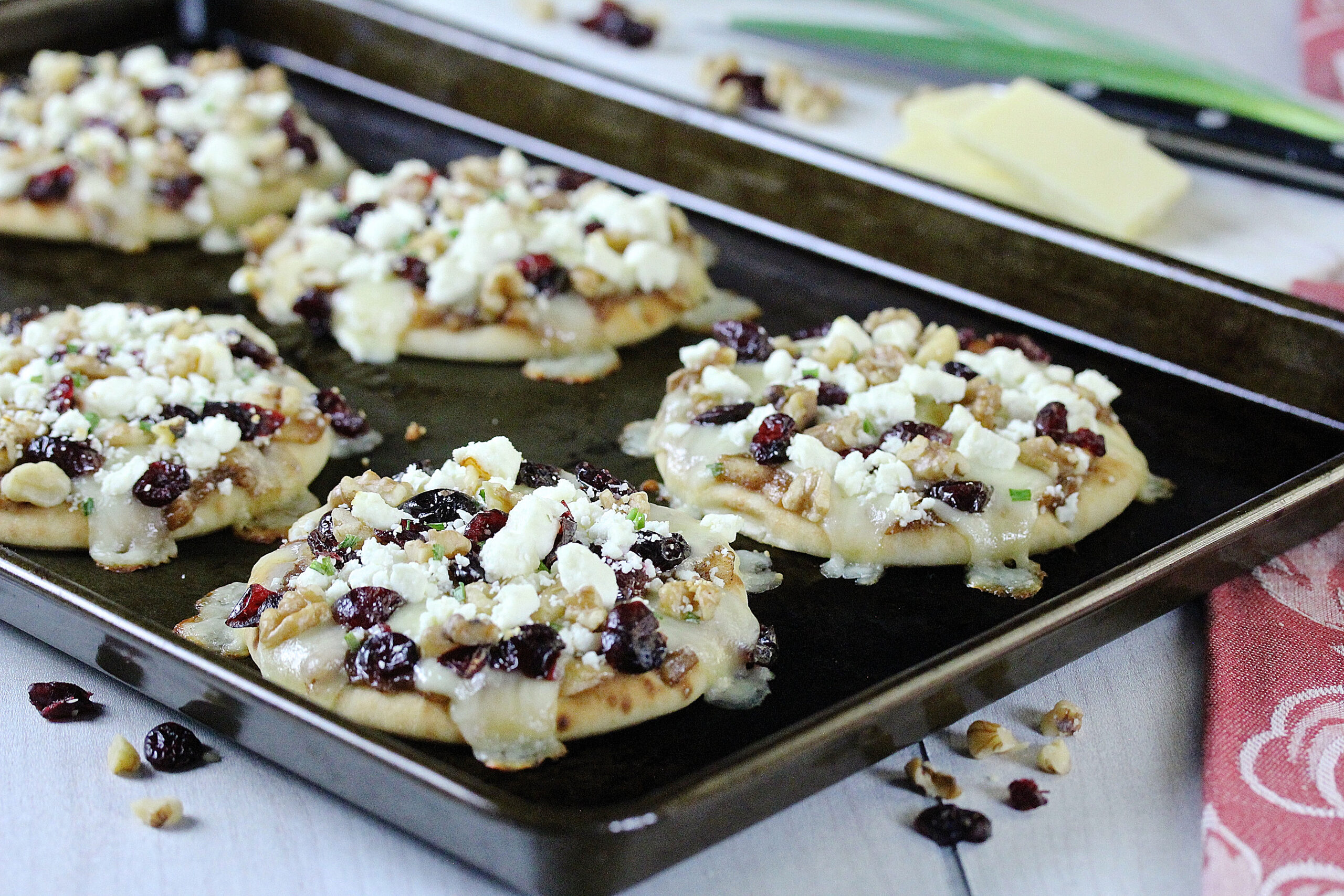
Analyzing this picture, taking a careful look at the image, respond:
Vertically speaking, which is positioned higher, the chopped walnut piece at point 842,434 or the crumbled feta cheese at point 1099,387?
the crumbled feta cheese at point 1099,387

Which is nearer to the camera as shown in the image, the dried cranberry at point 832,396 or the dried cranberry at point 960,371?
the dried cranberry at point 832,396

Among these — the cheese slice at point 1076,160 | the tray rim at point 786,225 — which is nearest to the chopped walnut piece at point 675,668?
the tray rim at point 786,225

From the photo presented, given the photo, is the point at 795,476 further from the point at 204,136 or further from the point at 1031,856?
the point at 204,136

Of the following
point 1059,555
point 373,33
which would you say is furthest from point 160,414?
point 373,33

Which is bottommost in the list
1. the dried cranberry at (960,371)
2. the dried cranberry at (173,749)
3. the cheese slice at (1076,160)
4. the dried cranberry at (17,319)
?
the dried cranberry at (173,749)

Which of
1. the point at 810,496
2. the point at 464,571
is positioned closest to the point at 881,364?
the point at 810,496

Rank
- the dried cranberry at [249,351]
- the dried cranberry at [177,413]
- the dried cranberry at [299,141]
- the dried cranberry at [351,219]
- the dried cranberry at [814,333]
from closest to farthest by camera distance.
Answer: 1. the dried cranberry at [177,413]
2. the dried cranberry at [249,351]
3. the dried cranberry at [814,333]
4. the dried cranberry at [351,219]
5. the dried cranberry at [299,141]

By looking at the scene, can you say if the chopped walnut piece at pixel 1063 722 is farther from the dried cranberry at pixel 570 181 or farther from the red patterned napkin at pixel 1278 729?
the dried cranberry at pixel 570 181

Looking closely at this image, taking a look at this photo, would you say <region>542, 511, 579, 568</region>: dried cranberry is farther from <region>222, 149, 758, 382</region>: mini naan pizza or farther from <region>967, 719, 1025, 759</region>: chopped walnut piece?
<region>222, 149, 758, 382</region>: mini naan pizza
